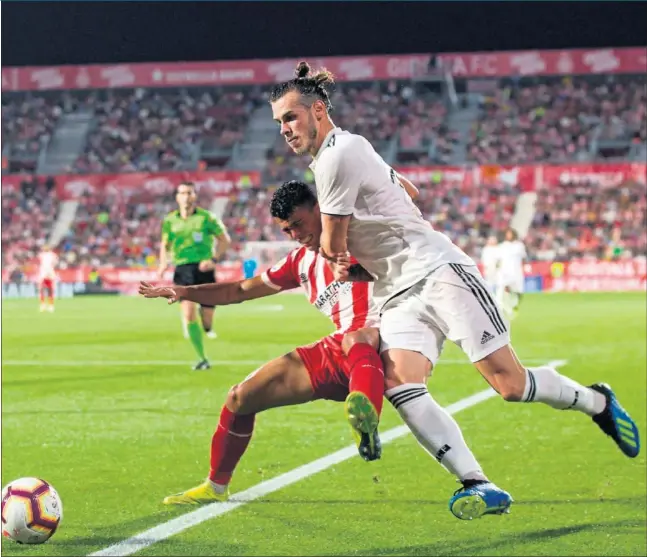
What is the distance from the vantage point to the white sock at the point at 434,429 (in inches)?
219

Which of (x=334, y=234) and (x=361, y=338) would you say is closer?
(x=334, y=234)

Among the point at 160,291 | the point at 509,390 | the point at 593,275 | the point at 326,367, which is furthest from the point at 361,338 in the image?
the point at 593,275

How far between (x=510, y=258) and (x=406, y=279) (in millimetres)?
18843

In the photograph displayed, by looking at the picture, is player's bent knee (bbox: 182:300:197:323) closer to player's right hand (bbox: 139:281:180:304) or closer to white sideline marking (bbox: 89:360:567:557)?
white sideline marking (bbox: 89:360:567:557)

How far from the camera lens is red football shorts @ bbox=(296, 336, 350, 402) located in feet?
20.4

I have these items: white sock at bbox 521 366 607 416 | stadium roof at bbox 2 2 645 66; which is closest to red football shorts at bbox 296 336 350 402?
white sock at bbox 521 366 607 416

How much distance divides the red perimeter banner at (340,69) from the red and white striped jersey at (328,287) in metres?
38.4

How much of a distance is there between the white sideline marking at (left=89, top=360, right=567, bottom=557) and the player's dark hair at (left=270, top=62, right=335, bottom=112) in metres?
2.18

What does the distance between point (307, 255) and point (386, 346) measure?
30.9 inches

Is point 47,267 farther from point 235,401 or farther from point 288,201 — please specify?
point 288,201

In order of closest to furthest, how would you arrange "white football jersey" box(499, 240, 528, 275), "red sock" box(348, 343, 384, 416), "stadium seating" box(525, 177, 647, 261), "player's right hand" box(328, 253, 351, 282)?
1. "player's right hand" box(328, 253, 351, 282)
2. "red sock" box(348, 343, 384, 416)
3. "white football jersey" box(499, 240, 528, 275)
4. "stadium seating" box(525, 177, 647, 261)

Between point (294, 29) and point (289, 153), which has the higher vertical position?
point (294, 29)

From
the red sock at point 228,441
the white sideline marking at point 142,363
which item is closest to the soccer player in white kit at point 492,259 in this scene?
the white sideline marking at point 142,363

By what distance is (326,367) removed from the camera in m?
6.24
